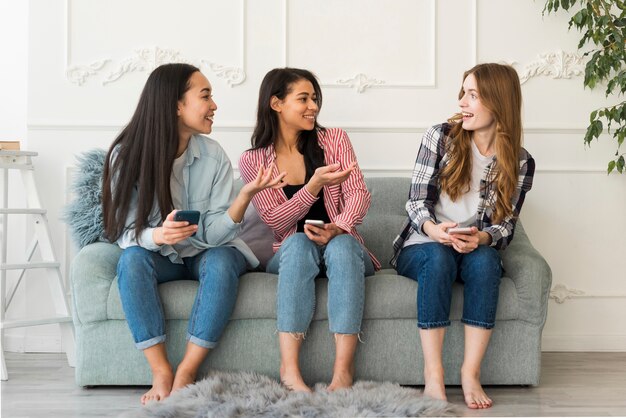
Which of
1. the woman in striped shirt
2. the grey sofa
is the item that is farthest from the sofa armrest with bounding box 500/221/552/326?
the woman in striped shirt

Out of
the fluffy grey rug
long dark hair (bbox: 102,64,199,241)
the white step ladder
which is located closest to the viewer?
the fluffy grey rug

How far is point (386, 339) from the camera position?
254cm

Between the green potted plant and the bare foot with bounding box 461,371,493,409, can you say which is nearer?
the bare foot with bounding box 461,371,493,409

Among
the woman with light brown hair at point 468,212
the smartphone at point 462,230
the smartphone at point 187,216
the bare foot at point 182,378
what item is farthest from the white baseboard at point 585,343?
the smartphone at point 187,216

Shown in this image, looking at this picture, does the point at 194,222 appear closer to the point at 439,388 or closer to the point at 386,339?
the point at 386,339

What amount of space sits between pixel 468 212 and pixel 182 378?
3.63ft

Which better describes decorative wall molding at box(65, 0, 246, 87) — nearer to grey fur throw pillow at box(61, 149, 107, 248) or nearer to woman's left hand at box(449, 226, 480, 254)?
grey fur throw pillow at box(61, 149, 107, 248)

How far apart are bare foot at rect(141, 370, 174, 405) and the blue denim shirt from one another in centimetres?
39

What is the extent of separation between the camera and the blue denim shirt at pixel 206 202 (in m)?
2.50

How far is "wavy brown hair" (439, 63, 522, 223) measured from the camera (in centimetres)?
258

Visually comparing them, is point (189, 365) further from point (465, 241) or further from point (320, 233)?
point (465, 241)

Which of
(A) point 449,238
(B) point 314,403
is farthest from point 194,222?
(A) point 449,238

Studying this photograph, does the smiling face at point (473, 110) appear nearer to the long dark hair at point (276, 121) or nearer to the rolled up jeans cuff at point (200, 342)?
the long dark hair at point (276, 121)

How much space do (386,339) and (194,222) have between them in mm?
753
